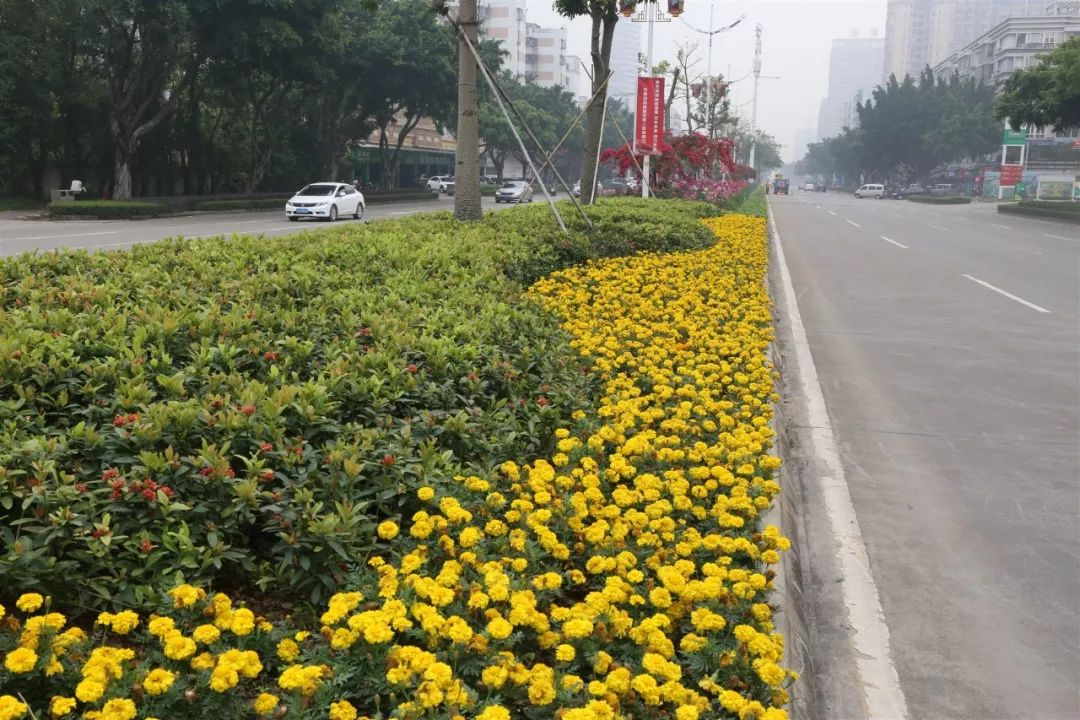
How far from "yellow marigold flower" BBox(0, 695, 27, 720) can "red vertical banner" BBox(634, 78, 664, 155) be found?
2341cm

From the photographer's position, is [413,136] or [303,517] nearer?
[303,517]

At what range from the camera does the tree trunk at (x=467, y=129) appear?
39.0 feet

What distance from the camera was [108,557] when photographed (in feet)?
8.79

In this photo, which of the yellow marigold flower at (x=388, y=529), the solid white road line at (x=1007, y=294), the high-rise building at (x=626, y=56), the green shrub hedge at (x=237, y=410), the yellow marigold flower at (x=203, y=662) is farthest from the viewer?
the high-rise building at (x=626, y=56)

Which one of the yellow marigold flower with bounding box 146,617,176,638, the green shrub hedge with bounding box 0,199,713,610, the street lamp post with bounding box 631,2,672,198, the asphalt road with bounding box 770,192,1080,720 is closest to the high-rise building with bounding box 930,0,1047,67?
the street lamp post with bounding box 631,2,672,198

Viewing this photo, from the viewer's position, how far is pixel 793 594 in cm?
370

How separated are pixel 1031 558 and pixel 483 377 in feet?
8.31

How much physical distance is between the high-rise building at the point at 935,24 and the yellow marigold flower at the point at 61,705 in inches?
5944

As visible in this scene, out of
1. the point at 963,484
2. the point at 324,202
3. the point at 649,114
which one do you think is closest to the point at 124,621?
the point at 963,484

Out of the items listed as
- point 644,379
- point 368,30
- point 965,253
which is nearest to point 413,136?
point 368,30

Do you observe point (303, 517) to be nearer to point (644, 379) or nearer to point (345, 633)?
point (345, 633)

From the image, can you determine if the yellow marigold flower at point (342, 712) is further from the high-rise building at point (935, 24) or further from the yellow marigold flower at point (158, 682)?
the high-rise building at point (935, 24)

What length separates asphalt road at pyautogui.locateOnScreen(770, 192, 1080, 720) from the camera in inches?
134

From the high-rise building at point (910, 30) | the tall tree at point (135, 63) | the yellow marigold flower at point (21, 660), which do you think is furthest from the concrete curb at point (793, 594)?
the high-rise building at point (910, 30)
